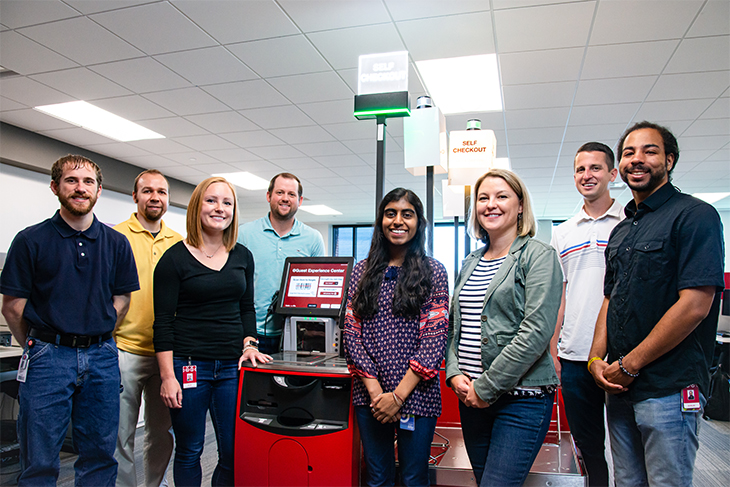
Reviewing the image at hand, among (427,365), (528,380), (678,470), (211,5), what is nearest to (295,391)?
(427,365)

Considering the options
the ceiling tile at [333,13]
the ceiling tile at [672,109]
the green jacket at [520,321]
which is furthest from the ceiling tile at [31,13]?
the ceiling tile at [672,109]

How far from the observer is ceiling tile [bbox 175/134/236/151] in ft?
18.6

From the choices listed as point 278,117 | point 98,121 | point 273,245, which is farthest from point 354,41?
point 98,121

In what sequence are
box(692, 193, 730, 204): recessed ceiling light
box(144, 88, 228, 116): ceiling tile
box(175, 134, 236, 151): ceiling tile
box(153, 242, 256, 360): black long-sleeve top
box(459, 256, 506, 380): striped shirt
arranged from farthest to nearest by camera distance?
box(692, 193, 730, 204): recessed ceiling light < box(175, 134, 236, 151): ceiling tile < box(144, 88, 228, 116): ceiling tile < box(153, 242, 256, 360): black long-sleeve top < box(459, 256, 506, 380): striped shirt

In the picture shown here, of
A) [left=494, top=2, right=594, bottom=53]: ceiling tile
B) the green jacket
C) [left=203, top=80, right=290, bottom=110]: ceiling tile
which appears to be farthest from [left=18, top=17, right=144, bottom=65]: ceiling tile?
the green jacket

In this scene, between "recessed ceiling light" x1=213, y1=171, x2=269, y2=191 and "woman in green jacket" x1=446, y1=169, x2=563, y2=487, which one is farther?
"recessed ceiling light" x1=213, y1=171, x2=269, y2=191

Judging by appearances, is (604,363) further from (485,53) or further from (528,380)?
(485,53)

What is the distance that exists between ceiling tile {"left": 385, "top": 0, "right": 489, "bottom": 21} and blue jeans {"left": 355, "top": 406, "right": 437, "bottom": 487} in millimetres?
2534

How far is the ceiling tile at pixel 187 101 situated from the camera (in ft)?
14.5

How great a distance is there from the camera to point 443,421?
240cm

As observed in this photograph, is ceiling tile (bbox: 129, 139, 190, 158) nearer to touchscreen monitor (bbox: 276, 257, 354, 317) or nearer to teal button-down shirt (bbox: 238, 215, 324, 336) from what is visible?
teal button-down shirt (bbox: 238, 215, 324, 336)

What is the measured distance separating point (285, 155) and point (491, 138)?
3931 millimetres

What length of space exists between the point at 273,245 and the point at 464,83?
2.62 meters

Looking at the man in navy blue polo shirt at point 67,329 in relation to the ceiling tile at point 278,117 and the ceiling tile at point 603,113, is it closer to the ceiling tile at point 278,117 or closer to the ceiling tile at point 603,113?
the ceiling tile at point 278,117
